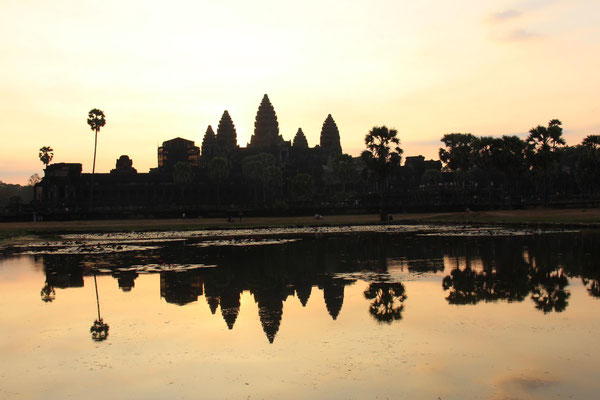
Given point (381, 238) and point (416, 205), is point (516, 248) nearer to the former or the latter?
point (381, 238)

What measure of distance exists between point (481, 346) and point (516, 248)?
18.9 m

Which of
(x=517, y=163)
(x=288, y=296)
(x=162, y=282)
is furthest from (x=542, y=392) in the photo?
(x=517, y=163)

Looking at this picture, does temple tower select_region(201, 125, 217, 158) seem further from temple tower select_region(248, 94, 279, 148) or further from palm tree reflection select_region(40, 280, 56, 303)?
palm tree reflection select_region(40, 280, 56, 303)

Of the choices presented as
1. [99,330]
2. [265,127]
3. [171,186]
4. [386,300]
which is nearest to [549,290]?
[386,300]

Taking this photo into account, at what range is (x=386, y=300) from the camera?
15.7 metres

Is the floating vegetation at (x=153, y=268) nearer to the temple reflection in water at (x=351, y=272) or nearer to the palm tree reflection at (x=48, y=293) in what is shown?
the temple reflection in water at (x=351, y=272)

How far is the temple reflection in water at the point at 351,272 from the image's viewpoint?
1563 cm

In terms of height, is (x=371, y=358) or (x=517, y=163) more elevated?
(x=517, y=163)

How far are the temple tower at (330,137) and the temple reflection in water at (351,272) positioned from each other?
5674 inches

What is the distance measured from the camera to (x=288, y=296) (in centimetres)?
1683

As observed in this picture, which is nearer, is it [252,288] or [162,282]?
[252,288]

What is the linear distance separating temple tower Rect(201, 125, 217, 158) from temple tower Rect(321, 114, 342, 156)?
108 feet

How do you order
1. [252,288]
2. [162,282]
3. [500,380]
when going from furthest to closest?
[162,282] → [252,288] → [500,380]

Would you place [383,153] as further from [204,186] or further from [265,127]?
[265,127]
